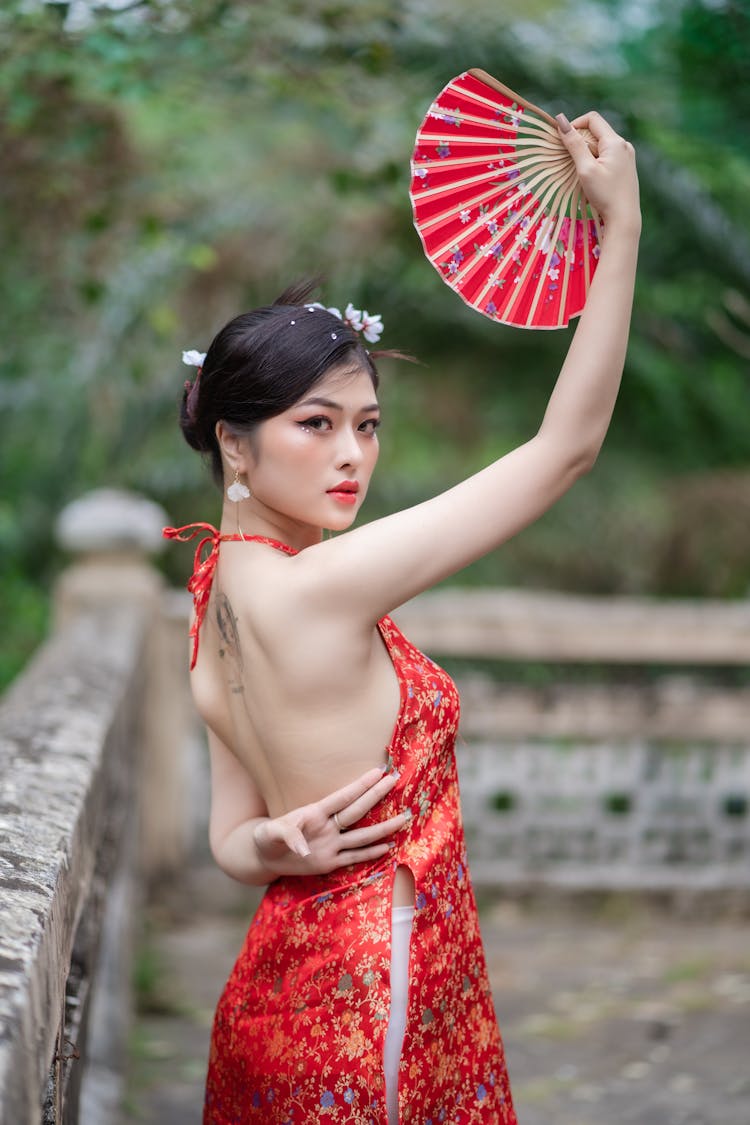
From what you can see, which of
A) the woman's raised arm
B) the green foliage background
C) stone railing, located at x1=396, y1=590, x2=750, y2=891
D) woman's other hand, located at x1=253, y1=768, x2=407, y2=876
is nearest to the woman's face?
the woman's raised arm

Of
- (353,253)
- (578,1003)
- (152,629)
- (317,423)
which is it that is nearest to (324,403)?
(317,423)

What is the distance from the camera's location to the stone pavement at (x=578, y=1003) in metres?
3.83

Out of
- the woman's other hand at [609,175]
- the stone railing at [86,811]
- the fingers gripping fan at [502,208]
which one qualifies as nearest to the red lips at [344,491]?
the fingers gripping fan at [502,208]

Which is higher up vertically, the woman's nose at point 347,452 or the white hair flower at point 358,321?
the white hair flower at point 358,321

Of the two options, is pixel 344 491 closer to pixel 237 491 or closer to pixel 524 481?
pixel 237 491

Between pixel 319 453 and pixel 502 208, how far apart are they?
0.45 metres

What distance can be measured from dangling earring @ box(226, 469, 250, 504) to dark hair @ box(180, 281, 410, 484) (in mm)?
81

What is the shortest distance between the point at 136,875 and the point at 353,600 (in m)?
3.33

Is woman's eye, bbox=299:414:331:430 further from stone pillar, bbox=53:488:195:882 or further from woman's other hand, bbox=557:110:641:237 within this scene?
stone pillar, bbox=53:488:195:882

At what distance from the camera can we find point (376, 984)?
1773 millimetres

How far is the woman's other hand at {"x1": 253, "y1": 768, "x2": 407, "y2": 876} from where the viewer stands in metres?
1.77

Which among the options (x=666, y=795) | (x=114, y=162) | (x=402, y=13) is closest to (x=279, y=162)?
(x=114, y=162)

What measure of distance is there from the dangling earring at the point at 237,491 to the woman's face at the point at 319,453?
0.03 m

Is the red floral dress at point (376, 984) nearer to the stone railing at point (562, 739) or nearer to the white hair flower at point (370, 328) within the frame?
the white hair flower at point (370, 328)
